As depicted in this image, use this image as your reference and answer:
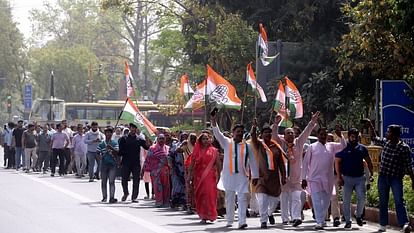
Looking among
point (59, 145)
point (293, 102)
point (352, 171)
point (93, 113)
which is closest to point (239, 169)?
point (352, 171)

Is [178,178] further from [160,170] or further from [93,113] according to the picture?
[93,113]

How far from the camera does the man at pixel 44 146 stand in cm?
3653

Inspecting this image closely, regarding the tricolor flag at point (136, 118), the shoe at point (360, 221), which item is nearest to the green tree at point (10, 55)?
the tricolor flag at point (136, 118)

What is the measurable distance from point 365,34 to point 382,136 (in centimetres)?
466

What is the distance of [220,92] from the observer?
81.1ft

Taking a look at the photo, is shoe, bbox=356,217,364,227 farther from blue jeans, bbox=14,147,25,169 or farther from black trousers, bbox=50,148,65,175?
blue jeans, bbox=14,147,25,169

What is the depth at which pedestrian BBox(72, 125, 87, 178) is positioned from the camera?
112 feet

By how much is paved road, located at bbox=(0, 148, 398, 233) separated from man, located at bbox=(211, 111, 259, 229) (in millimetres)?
493

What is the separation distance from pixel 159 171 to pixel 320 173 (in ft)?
18.9

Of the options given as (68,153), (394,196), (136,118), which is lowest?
(394,196)

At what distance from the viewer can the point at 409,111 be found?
19156 mm

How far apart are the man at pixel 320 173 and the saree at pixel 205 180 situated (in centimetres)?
176

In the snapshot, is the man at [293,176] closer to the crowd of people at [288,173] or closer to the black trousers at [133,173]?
the crowd of people at [288,173]

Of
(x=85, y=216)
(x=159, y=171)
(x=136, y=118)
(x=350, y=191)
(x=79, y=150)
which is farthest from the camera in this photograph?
(x=79, y=150)
